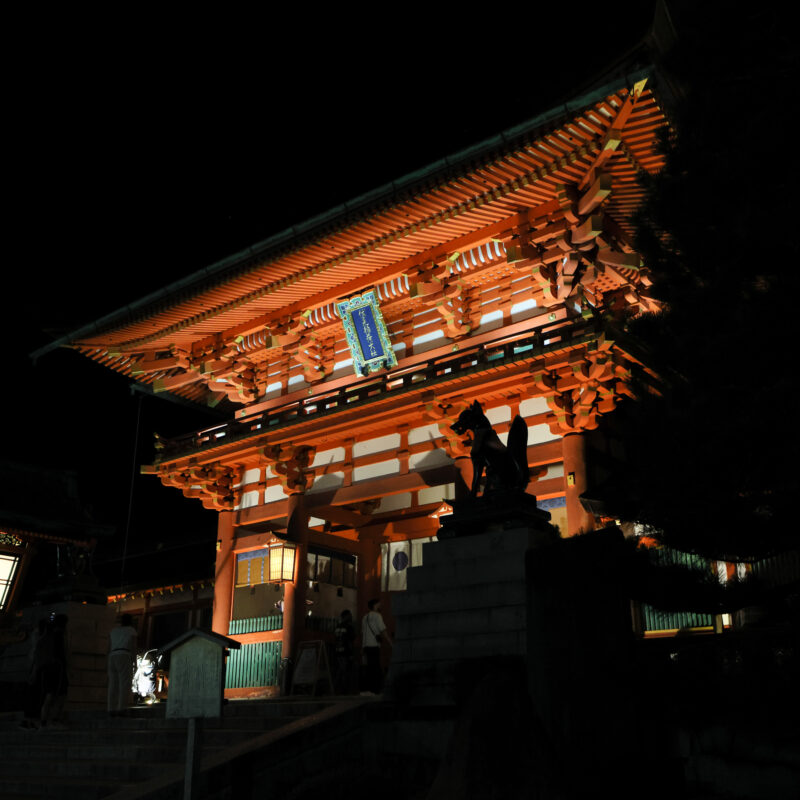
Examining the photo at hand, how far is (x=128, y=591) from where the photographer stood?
23.8 m

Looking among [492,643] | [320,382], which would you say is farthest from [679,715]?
[320,382]

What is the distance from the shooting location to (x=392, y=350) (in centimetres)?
1636

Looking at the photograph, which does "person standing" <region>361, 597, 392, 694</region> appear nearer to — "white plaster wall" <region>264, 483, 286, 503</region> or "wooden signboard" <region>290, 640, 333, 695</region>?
"wooden signboard" <region>290, 640, 333, 695</region>

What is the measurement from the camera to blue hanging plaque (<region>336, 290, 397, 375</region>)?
16.2 metres

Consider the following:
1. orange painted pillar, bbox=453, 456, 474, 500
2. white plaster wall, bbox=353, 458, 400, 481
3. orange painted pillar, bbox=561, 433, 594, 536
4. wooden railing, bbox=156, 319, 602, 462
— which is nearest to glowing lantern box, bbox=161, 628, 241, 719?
orange painted pillar, bbox=561, 433, 594, 536

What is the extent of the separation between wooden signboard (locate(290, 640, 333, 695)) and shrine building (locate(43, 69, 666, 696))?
0.71m

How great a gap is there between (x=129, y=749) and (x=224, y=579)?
9.08 meters

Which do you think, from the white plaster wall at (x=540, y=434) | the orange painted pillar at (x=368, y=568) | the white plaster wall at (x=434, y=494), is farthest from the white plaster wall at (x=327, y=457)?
the white plaster wall at (x=540, y=434)

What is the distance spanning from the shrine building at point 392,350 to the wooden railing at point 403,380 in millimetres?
47

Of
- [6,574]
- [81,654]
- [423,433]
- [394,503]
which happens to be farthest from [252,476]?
[6,574]

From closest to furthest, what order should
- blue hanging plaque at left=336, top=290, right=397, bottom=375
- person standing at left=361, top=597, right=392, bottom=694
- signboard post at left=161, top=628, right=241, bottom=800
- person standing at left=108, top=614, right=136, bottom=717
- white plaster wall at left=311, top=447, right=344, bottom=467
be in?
1. signboard post at left=161, top=628, right=241, bottom=800
2. person standing at left=108, top=614, right=136, bottom=717
3. person standing at left=361, top=597, right=392, bottom=694
4. blue hanging plaque at left=336, top=290, right=397, bottom=375
5. white plaster wall at left=311, top=447, right=344, bottom=467

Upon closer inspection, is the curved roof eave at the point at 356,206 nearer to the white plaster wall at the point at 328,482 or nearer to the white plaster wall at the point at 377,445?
the white plaster wall at the point at 377,445

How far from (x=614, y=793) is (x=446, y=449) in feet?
27.9

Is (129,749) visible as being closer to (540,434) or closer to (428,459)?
(428,459)
